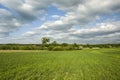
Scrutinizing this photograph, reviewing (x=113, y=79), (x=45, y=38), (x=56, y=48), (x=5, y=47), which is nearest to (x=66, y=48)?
(x=56, y=48)

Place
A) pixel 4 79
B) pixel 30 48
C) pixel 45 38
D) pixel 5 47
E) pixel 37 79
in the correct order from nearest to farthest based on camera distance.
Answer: pixel 4 79
pixel 37 79
pixel 5 47
pixel 30 48
pixel 45 38

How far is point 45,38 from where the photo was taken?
144 m

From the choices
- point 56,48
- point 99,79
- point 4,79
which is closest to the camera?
point 4,79

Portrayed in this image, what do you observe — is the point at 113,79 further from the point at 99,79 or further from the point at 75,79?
the point at 75,79

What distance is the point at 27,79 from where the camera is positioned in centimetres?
1192

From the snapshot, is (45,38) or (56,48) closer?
(56,48)

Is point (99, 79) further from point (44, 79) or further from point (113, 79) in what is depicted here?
point (44, 79)

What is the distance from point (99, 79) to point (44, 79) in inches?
186

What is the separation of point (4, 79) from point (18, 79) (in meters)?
1.02

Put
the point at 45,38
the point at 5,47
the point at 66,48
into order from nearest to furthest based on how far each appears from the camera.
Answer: the point at 5,47 < the point at 66,48 < the point at 45,38

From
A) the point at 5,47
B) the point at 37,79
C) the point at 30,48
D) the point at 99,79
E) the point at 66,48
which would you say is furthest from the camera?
the point at 66,48

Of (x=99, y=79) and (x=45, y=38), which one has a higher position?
(x=45, y=38)

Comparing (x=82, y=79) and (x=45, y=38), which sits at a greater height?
(x=45, y=38)

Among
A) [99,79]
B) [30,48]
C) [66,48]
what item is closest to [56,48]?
[66,48]
